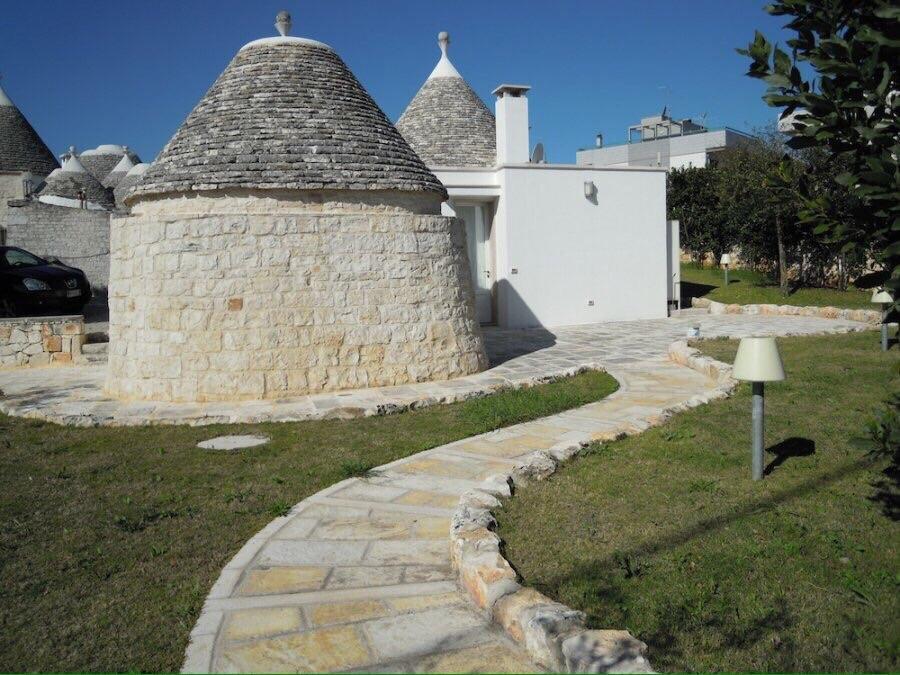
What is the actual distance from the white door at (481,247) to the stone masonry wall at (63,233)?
1462cm

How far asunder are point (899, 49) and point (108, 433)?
28.4 feet

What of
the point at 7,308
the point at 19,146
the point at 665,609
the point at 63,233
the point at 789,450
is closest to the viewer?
the point at 665,609

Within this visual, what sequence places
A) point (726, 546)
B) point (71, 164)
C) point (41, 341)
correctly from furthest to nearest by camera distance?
1. point (71, 164)
2. point (41, 341)
3. point (726, 546)

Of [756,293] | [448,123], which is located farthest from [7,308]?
[756,293]

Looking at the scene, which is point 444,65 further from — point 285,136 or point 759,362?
point 759,362

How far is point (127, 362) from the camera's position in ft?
34.4

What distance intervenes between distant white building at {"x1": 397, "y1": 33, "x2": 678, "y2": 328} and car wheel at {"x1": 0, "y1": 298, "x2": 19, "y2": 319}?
1108cm

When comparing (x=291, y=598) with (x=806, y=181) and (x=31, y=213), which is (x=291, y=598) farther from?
(x=31, y=213)

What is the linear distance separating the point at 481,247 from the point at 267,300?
407 inches

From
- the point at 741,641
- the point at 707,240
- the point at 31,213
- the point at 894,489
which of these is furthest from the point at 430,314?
the point at 707,240

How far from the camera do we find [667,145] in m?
48.9

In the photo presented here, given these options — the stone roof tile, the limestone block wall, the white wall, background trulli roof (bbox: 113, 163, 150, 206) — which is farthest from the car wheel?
background trulli roof (bbox: 113, 163, 150, 206)

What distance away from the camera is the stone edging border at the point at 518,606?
10.1 feet

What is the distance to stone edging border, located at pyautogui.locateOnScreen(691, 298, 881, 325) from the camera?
58.5ft
